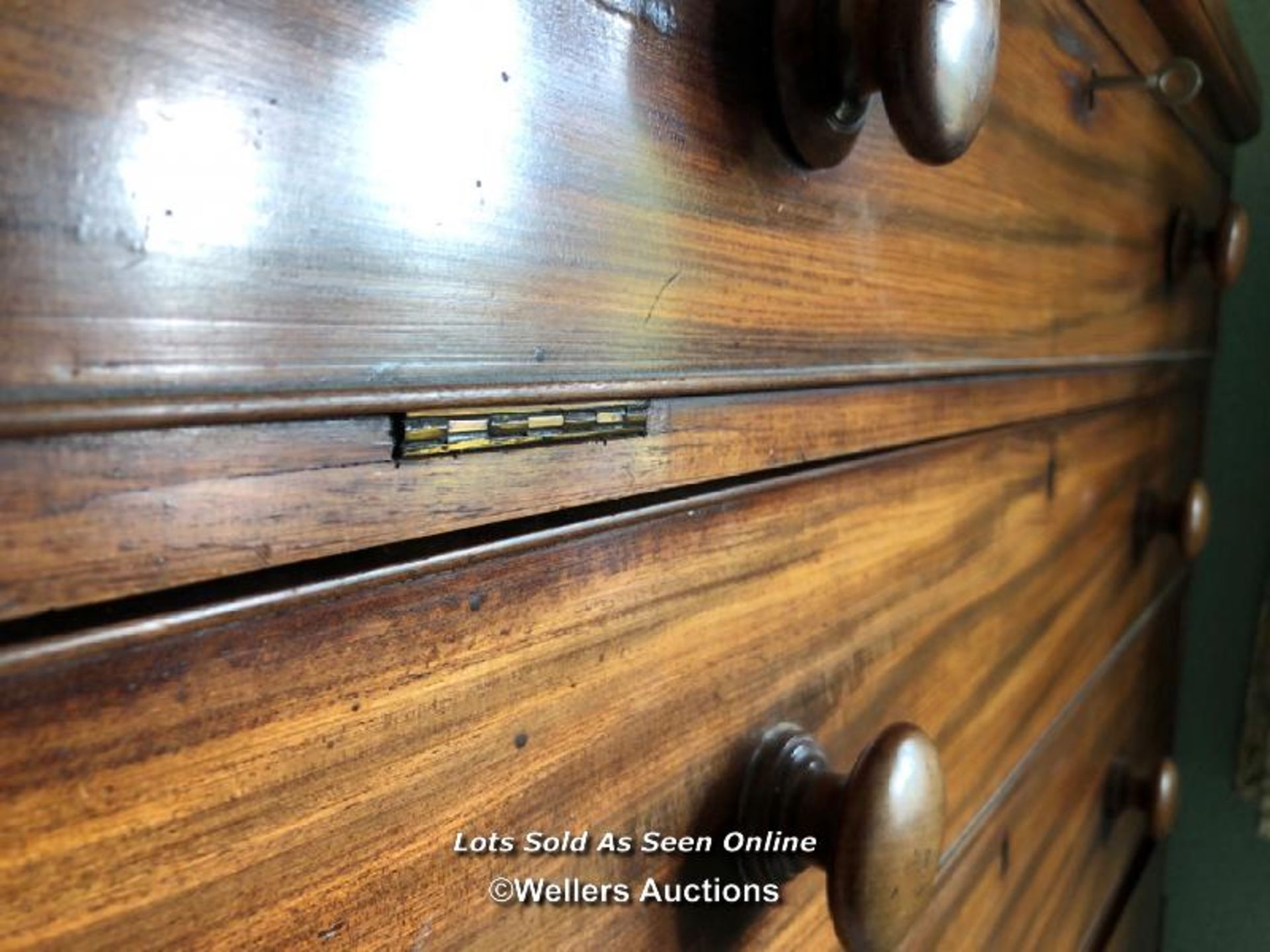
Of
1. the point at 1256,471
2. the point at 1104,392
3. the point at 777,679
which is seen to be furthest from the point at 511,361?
the point at 1256,471

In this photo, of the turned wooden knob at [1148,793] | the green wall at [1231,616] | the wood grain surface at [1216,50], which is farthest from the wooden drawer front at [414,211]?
the green wall at [1231,616]

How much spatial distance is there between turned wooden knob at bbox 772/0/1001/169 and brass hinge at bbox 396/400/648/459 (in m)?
0.10

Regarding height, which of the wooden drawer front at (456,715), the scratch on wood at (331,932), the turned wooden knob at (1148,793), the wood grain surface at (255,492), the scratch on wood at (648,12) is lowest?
the turned wooden knob at (1148,793)

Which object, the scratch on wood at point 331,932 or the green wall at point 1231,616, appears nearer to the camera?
the scratch on wood at point 331,932

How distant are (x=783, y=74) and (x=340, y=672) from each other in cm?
19

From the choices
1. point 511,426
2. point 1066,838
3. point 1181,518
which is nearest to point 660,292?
point 511,426

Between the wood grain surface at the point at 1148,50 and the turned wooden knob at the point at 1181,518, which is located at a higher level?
the wood grain surface at the point at 1148,50

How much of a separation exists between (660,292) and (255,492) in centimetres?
11

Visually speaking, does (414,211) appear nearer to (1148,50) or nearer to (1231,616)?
(1148,50)

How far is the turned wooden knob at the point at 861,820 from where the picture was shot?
290 millimetres

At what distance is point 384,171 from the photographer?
18 centimetres

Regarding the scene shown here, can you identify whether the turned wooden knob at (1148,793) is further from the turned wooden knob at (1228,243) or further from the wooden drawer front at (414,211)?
the wooden drawer front at (414,211)

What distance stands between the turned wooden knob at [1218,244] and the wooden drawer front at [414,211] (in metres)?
0.60

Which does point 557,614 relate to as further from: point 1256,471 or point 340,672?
point 1256,471
